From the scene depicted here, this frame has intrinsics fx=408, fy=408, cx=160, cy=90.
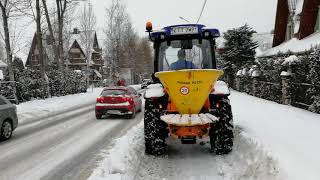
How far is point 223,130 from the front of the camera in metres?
8.38

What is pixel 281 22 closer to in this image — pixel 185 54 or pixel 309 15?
pixel 309 15

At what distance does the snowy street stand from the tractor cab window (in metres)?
2.77

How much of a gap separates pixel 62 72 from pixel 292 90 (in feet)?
80.1

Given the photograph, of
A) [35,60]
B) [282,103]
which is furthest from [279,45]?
[35,60]

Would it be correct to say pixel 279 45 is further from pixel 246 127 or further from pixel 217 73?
pixel 217 73

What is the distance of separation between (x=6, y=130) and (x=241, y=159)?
291 inches

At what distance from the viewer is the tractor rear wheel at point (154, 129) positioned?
28.1ft

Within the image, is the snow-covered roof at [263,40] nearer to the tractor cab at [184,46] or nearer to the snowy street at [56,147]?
the snowy street at [56,147]

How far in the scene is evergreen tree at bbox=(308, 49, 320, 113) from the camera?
1316 cm

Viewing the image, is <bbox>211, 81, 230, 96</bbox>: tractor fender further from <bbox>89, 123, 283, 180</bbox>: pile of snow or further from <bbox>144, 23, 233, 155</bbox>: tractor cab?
<bbox>89, 123, 283, 180</bbox>: pile of snow

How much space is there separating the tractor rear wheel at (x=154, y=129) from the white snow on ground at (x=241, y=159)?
231mm

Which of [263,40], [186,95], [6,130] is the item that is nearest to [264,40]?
[263,40]

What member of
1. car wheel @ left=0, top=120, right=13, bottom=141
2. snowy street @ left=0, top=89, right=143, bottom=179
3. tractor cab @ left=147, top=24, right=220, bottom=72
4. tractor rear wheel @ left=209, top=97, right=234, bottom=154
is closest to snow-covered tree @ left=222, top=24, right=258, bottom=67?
snowy street @ left=0, top=89, right=143, bottom=179

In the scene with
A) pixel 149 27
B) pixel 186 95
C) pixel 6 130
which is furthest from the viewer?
pixel 6 130
